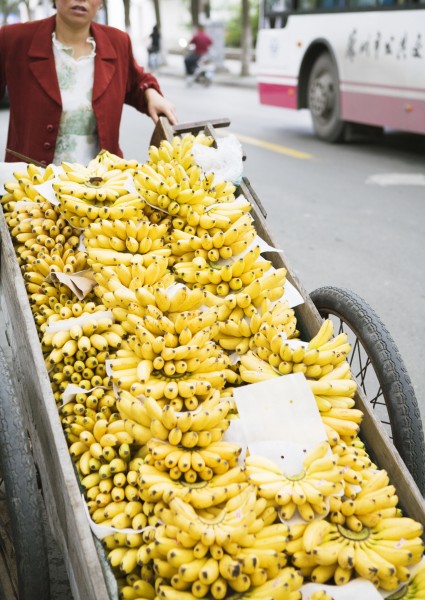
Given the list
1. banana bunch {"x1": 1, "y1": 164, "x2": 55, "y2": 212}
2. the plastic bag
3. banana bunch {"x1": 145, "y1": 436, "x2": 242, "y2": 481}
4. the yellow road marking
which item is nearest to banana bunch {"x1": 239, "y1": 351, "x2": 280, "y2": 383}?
banana bunch {"x1": 145, "y1": 436, "x2": 242, "y2": 481}

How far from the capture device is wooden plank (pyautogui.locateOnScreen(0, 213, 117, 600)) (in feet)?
6.67

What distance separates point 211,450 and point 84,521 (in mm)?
442

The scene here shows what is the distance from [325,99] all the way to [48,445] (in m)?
10.1

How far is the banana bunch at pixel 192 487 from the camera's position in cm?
210

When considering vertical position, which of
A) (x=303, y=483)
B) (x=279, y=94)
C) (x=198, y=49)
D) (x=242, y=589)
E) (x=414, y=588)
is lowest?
(x=198, y=49)

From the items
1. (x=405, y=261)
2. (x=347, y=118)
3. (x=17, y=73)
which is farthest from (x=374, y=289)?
(x=347, y=118)

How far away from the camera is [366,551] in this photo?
210cm

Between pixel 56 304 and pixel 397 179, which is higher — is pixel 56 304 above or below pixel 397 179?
above

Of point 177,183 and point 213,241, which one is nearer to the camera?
point 213,241

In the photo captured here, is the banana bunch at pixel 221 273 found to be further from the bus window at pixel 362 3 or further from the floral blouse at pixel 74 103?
the bus window at pixel 362 3

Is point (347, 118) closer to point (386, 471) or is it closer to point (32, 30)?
point (32, 30)

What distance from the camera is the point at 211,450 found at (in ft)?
7.40

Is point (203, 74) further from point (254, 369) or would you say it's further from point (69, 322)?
point (254, 369)

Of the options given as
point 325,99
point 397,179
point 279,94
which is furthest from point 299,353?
point 279,94
